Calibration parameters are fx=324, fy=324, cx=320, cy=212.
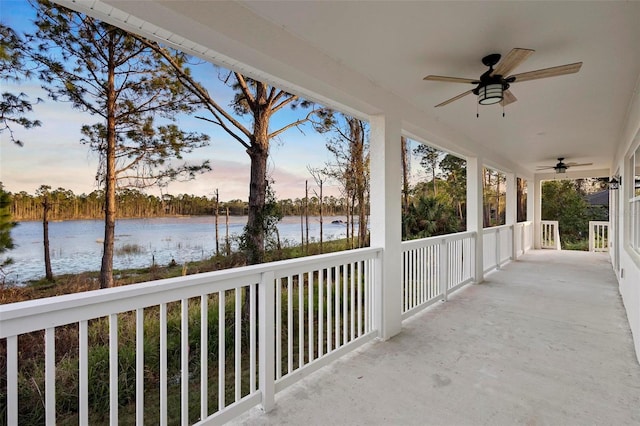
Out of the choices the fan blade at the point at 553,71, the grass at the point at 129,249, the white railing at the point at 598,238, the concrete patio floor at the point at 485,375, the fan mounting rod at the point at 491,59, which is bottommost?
the concrete patio floor at the point at 485,375

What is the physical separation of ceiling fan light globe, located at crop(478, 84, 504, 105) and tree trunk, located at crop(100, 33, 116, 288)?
3.69 metres

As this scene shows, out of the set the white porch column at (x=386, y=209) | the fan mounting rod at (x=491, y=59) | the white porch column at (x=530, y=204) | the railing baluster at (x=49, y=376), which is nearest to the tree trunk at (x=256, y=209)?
the white porch column at (x=386, y=209)

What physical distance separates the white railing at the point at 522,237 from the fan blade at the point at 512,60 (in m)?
6.70

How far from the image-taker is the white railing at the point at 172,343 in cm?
137

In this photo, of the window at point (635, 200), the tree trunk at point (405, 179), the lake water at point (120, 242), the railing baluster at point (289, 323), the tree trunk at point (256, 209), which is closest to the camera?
the railing baluster at point (289, 323)

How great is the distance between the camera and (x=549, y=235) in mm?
10500

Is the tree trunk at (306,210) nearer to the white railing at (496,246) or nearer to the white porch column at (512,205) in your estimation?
the white railing at (496,246)

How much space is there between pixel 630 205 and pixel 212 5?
17.4ft

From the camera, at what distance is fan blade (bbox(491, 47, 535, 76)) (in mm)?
2010

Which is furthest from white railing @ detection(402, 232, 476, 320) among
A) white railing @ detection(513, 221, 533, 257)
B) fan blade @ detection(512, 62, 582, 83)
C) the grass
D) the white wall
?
white railing @ detection(513, 221, 533, 257)

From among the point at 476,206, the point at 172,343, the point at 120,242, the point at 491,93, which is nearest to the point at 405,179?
the point at 476,206

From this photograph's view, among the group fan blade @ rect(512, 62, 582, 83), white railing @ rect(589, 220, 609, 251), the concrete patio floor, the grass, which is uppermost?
fan blade @ rect(512, 62, 582, 83)

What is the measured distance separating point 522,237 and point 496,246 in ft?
9.94

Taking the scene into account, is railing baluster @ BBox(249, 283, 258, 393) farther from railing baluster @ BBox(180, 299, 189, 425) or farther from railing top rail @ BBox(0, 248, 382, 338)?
railing baluster @ BBox(180, 299, 189, 425)
